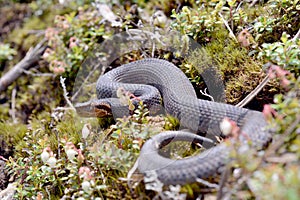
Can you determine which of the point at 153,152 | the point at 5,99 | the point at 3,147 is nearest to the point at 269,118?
the point at 153,152

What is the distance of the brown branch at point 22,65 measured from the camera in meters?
8.38

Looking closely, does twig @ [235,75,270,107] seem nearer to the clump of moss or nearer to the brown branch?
the clump of moss

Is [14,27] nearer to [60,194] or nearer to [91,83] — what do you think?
[91,83]

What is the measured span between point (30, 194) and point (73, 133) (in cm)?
104

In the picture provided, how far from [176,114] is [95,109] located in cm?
126

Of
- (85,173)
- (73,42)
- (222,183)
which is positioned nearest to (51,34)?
(73,42)

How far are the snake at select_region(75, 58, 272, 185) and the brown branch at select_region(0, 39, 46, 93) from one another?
Answer: 2894 mm

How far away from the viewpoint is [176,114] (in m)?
4.90

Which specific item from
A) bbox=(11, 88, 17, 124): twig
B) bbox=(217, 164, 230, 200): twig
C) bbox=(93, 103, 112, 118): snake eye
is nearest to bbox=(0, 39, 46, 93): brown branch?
bbox=(11, 88, 17, 124): twig

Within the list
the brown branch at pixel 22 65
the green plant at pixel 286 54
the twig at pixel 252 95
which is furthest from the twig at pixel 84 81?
the green plant at pixel 286 54

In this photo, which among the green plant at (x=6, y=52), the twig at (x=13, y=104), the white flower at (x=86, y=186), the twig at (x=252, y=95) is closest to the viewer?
the white flower at (x=86, y=186)

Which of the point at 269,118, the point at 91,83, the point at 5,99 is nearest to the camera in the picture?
the point at 269,118

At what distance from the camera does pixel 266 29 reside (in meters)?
5.24

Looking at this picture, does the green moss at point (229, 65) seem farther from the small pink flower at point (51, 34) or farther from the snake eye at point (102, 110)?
the small pink flower at point (51, 34)
